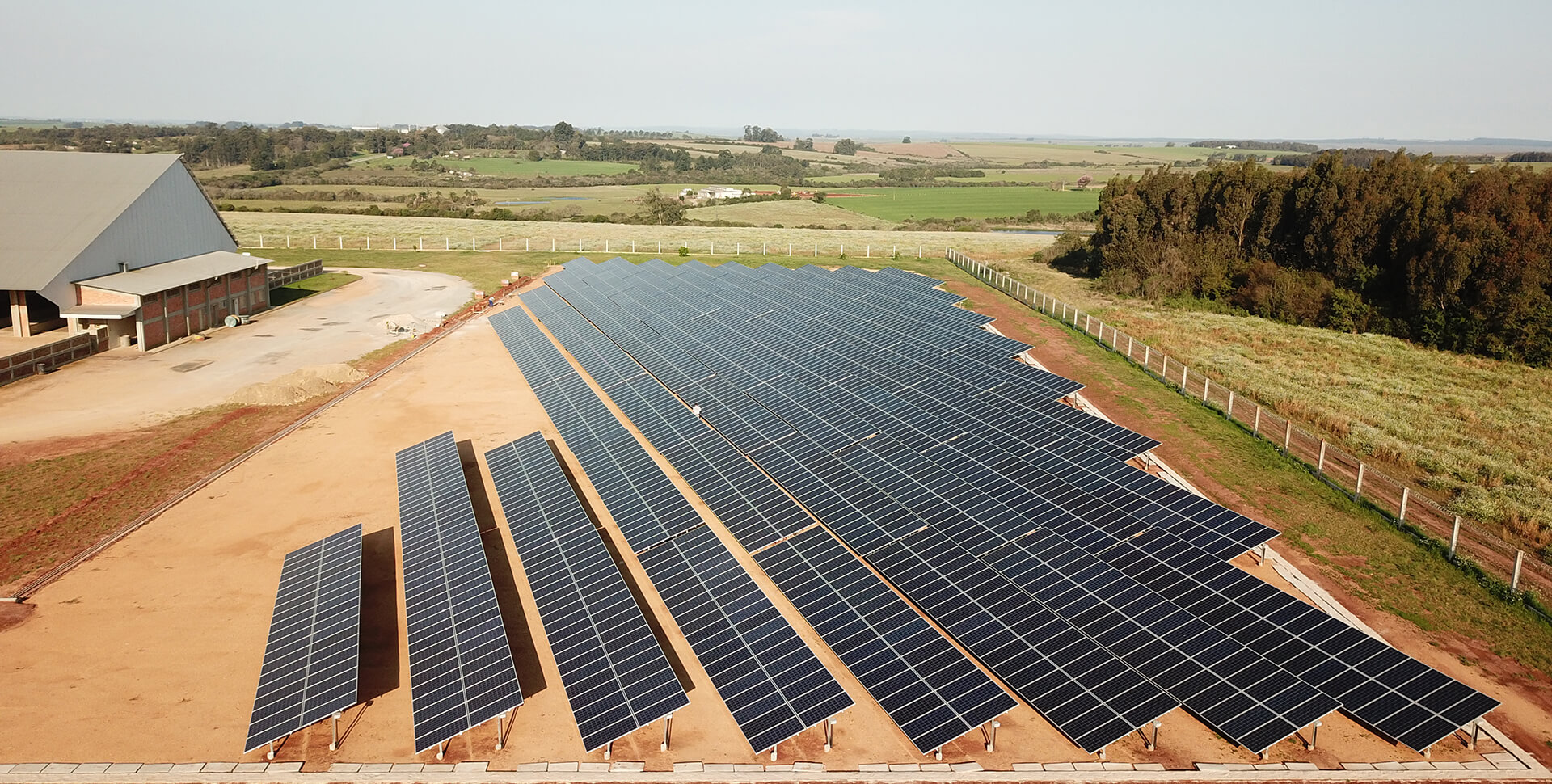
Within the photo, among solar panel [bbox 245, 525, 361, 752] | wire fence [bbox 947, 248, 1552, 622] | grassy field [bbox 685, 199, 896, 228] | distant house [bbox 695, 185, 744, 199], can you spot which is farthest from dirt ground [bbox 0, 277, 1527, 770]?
distant house [bbox 695, 185, 744, 199]

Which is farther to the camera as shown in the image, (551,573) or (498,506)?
(498,506)

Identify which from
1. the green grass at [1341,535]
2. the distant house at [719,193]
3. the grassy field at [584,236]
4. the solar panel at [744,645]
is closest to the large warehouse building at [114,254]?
the grassy field at [584,236]

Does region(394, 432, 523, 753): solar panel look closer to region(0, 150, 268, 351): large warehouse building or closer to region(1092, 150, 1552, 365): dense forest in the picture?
region(0, 150, 268, 351): large warehouse building

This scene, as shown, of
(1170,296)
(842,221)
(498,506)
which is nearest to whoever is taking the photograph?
(498,506)

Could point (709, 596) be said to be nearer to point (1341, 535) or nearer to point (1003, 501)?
point (1003, 501)

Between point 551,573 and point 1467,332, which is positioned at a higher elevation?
point 1467,332

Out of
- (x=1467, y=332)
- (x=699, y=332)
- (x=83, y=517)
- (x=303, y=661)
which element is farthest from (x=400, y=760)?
(x=1467, y=332)

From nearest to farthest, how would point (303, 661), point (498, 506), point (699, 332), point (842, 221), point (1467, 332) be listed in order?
point (303, 661) < point (498, 506) < point (699, 332) < point (1467, 332) < point (842, 221)

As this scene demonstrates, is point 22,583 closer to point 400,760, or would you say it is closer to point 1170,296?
point 400,760
